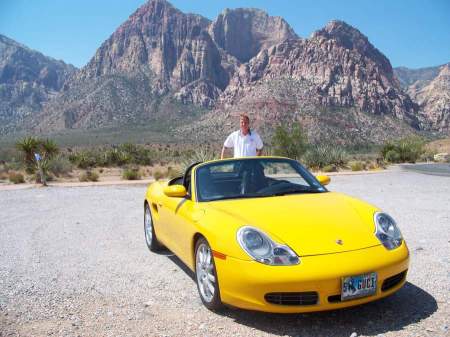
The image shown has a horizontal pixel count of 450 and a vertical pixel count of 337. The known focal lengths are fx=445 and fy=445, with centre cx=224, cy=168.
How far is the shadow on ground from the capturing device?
11.9ft

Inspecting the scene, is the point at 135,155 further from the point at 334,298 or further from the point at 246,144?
the point at 334,298

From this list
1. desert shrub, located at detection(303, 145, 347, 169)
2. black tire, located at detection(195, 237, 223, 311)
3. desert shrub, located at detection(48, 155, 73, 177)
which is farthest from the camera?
desert shrub, located at detection(303, 145, 347, 169)

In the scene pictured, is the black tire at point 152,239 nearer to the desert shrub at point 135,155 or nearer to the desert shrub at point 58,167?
the desert shrub at point 58,167

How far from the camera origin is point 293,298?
3.54 m

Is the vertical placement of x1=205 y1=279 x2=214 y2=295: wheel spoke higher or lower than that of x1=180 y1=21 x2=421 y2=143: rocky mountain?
lower

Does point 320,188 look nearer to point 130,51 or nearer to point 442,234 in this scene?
point 442,234

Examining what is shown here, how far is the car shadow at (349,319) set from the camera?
364cm

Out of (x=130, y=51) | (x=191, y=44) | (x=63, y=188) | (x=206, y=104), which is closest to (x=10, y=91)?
(x=130, y=51)

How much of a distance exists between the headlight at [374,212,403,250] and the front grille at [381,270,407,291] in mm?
254

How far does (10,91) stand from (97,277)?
216684 mm

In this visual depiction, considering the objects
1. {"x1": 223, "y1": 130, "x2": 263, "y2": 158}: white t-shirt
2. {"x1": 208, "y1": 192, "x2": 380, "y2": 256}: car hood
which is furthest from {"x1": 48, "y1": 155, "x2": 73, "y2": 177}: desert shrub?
{"x1": 208, "y1": 192, "x2": 380, "y2": 256}: car hood

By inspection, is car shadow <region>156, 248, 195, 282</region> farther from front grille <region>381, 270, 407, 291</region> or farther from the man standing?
the man standing

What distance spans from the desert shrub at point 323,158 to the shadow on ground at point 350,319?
23.7 meters

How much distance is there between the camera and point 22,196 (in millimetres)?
14992
